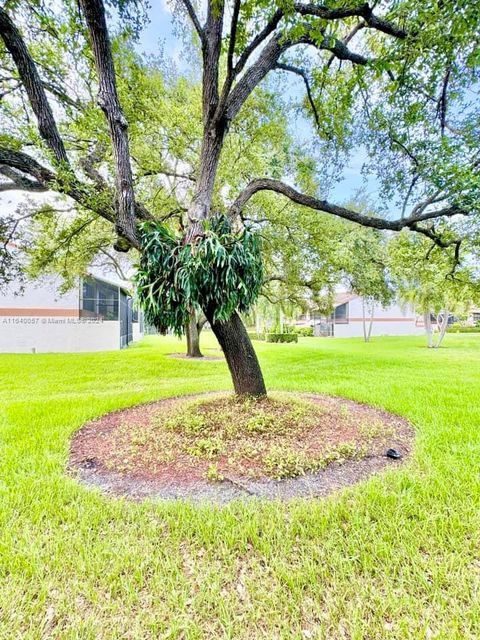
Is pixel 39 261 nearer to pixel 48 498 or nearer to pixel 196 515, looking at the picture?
pixel 48 498

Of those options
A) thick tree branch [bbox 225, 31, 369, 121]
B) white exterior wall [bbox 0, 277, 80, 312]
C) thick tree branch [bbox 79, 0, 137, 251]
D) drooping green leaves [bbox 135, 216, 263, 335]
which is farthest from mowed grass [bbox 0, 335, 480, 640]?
white exterior wall [bbox 0, 277, 80, 312]

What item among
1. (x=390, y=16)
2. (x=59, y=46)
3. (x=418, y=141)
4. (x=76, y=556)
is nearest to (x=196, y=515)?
(x=76, y=556)

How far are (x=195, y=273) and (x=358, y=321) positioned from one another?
30.1 metres

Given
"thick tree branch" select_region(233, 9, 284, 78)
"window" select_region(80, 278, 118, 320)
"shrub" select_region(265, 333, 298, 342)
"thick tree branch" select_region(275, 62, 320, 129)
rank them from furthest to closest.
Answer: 1. "shrub" select_region(265, 333, 298, 342)
2. "window" select_region(80, 278, 118, 320)
3. "thick tree branch" select_region(275, 62, 320, 129)
4. "thick tree branch" select_region(233, 9, 284, 78)

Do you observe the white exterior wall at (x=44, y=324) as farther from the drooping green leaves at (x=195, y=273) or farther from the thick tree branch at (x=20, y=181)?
the drooping green leaves at (x=195, y=273)

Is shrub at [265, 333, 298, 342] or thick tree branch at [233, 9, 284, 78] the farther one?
shrub at [265, 333, 298, 342]

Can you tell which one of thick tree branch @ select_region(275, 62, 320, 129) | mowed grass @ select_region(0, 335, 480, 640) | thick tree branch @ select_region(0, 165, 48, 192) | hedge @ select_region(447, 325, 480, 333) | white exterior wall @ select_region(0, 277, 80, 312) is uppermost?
thick tree branch @ select_region(275, 62, 320, 129)

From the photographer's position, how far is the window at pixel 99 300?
14.7m

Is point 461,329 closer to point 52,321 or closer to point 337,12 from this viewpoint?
point 337,12

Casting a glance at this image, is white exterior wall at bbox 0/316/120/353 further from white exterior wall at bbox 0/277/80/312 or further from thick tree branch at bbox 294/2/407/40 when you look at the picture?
thick tree branch at bbox 294/2/407/40

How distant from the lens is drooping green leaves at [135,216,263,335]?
10.3 feet

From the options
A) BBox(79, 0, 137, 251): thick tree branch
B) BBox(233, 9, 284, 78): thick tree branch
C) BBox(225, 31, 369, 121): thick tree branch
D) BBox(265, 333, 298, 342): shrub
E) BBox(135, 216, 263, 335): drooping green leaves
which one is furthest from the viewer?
BBox(265, 333, 298, 342): shrub

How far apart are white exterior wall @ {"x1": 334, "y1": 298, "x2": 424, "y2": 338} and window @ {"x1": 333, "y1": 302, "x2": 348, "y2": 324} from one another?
0.31 metres

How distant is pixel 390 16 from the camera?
307 cm
